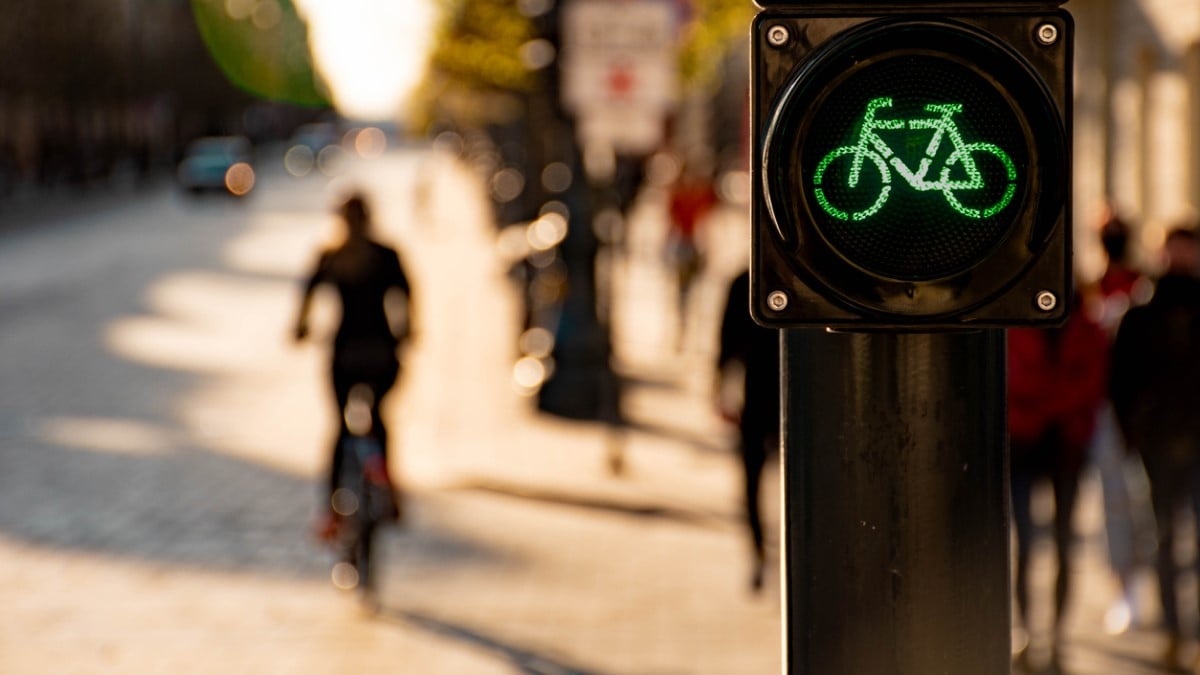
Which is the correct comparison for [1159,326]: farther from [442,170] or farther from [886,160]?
[442,170]

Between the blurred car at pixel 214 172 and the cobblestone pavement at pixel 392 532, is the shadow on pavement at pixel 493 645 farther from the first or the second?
the blurred car at pixel 214 172

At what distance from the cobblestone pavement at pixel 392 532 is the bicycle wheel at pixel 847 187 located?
5.39 metres

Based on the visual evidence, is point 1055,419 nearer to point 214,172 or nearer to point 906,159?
point 906,159

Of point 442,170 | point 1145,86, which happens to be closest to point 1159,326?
point 1145,86

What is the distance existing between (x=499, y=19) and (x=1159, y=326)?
2732cm

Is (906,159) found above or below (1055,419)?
above

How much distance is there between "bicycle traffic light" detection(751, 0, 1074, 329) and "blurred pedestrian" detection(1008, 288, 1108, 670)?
523 cm

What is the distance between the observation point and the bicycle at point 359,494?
9.59 metres

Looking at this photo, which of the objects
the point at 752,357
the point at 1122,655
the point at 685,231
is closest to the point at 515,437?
the point at 685,231

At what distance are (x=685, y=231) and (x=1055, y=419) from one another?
1192 cm

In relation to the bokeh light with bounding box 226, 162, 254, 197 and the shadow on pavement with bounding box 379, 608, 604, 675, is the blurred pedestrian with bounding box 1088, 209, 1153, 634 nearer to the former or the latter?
the shadow on pavement with bounding box 379, 608, 604, 675

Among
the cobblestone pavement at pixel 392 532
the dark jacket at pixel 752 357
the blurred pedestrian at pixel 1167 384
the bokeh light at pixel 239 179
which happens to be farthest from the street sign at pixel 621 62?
the bokeh light at pixel 239 179

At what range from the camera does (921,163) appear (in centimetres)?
276

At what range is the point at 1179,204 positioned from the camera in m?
18.3
